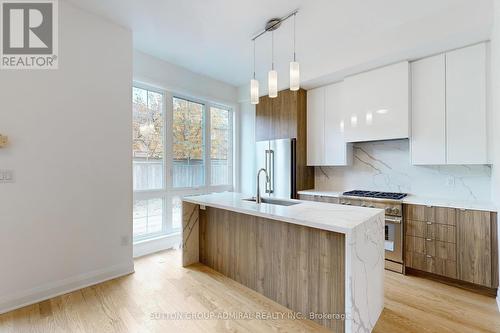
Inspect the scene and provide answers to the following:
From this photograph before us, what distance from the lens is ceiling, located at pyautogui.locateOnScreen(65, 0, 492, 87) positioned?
7.46 feet

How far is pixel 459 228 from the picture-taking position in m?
2.37

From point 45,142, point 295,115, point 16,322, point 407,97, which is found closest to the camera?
point 16,322

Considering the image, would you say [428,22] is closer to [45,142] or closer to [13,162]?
[45,142]

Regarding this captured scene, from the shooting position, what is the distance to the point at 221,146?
4547 mm

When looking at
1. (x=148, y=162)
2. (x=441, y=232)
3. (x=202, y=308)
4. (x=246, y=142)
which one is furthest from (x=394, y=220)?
(x=148, y=162)

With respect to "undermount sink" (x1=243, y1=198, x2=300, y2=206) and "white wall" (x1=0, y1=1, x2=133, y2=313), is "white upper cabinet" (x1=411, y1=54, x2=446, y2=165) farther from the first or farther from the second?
"white wall" (x1=0, y1=1, x2=133, y2=313)

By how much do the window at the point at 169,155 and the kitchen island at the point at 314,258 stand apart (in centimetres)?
124

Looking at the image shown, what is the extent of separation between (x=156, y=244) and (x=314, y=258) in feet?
8.18

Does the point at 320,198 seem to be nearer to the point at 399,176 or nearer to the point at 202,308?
the point at 399,176

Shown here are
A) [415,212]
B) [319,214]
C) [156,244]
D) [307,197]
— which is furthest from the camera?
[307,197]

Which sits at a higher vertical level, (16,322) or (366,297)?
(366,297)

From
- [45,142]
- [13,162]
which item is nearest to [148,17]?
[45,142]

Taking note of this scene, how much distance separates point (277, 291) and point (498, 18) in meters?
2.98

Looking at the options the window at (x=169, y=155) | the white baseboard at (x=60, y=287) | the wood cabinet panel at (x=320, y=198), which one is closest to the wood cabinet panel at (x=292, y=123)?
the wood cabinet panel at (x=320, y=198)
